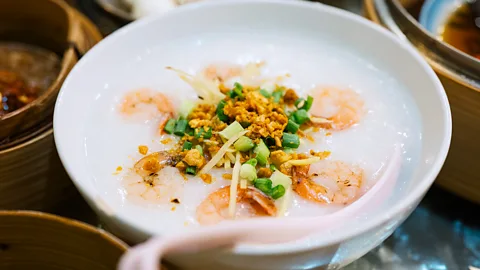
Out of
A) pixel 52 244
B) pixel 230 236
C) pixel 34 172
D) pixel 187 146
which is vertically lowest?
pixel 34 172

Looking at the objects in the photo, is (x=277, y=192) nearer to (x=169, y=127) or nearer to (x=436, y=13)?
(x=169, y=127)

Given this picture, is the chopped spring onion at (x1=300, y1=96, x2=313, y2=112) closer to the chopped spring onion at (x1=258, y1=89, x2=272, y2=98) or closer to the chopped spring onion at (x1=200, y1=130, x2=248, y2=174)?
the chopped spring onion at (x1=258, y1=89, x2=272, y2=98)

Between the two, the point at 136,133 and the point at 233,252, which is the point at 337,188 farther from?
the point at 136,133

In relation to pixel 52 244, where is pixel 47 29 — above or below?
below

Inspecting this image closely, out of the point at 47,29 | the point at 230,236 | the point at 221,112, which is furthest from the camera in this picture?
the point at 47,29

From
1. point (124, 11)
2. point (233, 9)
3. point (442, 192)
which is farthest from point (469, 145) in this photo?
point (124, 11)

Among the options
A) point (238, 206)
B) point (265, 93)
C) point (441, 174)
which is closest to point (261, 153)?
point (238, 206)

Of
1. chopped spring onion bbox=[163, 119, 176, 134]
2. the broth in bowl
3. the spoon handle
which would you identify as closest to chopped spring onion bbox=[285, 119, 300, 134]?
the broth in bowl
